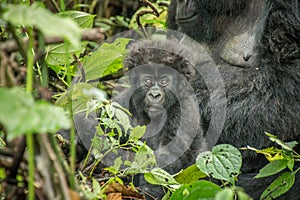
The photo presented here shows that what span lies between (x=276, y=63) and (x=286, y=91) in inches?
4.2

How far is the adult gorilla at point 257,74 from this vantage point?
2.02 m

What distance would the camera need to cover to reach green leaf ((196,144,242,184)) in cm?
138

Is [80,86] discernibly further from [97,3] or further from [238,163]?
[97,3]

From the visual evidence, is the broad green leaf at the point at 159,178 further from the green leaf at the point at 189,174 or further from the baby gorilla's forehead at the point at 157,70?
the baby gorilla's forehead at the point at 157,70

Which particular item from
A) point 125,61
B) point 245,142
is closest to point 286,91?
point 245,142

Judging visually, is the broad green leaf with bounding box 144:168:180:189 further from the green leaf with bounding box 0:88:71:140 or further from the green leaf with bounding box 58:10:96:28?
the green leaf with bounding box 0:88:71:140

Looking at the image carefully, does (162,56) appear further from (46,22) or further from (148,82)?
(46,22)

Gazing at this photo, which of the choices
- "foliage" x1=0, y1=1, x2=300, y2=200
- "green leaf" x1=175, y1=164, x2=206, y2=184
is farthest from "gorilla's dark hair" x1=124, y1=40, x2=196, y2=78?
"green leaf" x1=175, y1=164, x2=206, y2=184

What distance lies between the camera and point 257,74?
2117 millimetres

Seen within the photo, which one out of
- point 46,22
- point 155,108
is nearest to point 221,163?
point 155,108

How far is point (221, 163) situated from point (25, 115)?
0.77 metres

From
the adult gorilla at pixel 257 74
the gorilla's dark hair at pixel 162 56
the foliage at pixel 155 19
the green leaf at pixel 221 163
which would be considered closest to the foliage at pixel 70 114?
the green leaf at pixel 221 163

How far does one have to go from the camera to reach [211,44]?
Answer: 2.40 metres

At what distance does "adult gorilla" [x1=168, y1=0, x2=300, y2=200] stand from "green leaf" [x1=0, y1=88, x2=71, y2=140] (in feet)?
4.53
